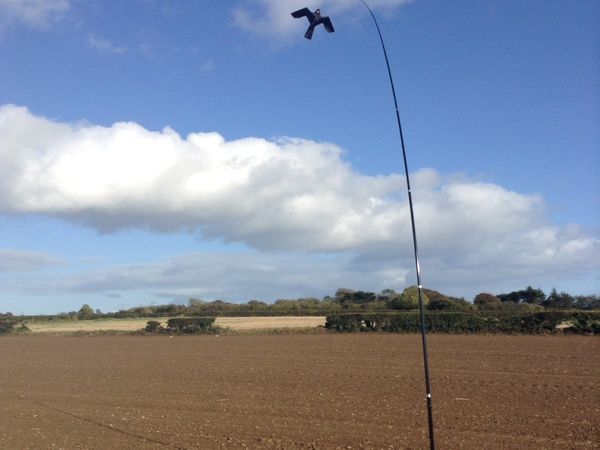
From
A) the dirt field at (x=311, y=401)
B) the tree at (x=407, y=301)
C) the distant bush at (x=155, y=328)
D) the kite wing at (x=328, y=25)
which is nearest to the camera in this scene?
the kite wing at (x=328, y=25)

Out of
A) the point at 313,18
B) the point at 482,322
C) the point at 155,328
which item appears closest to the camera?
the point at 313,18

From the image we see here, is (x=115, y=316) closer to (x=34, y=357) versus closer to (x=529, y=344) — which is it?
(x=34, y=357)

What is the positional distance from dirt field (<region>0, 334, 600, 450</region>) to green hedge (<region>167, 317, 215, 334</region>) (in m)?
23.6

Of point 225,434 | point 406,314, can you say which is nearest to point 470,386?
point 225,434

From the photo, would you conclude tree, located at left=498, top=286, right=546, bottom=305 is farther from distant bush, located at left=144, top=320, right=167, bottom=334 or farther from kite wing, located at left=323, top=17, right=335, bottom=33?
kite wing, located at left=323, top=17, right=335, bottom=33

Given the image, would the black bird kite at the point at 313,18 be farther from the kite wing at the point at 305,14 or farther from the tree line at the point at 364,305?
the tree line at the point at 364,305

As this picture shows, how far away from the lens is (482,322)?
38719mm

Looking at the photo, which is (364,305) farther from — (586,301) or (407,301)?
(586,301)

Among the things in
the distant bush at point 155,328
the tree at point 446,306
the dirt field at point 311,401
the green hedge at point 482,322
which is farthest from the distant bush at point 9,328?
the tree at point 446,306

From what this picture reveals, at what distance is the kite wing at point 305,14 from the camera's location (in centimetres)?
702

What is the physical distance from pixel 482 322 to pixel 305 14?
35.0 metres

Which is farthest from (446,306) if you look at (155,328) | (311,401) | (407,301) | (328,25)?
(328,25)

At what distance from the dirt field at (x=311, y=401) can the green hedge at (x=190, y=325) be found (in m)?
23.6

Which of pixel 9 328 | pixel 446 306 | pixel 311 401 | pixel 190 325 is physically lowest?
pixel 311 401
